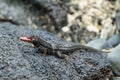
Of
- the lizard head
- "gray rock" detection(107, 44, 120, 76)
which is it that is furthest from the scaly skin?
"gray rock" detection(107, 44, 120, 76)

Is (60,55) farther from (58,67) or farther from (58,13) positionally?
(58,13)

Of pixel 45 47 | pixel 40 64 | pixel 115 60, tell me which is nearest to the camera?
pixel 40 64

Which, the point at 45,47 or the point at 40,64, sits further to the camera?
the point at 45,47

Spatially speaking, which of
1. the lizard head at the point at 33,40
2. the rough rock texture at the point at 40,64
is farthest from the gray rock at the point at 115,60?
the lizard head at the point at 33,40

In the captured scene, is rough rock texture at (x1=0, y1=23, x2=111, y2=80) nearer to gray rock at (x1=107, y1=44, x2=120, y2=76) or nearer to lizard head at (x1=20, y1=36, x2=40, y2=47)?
lizard head at (x1=20, y1=36, x2=40, y2=47)

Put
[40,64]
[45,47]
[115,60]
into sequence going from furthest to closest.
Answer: [115,60], [45,47], [40,64]

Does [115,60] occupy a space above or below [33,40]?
below

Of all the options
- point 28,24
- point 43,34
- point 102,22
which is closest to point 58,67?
point 43,34

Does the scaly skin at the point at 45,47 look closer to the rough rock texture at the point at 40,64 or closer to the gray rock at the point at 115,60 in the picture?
the rough rock texture at the point at 40,64

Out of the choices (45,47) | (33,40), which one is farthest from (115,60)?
(33,40)

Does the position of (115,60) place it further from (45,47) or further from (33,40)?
(33,40)
